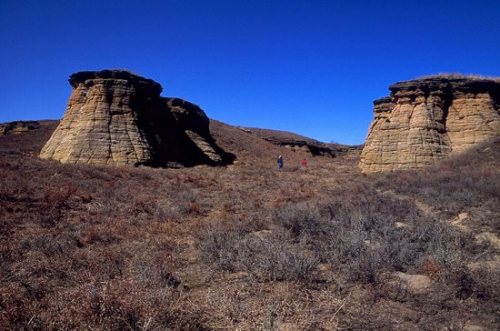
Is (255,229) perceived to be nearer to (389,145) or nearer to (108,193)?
(108,193)

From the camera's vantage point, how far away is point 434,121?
23.4 m

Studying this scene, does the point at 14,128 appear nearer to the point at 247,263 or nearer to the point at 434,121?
the point at 434,121

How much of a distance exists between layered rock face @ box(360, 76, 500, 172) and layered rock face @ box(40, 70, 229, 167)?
53.4ft

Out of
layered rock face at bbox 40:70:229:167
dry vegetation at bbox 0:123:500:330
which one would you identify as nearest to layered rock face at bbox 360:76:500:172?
dry vegetation at bbox 0:123:500:330

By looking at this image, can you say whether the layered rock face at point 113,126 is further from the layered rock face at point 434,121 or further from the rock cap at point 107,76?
the layered rock face at point 434,121

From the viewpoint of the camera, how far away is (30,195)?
11.6m

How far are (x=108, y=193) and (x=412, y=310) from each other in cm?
1182

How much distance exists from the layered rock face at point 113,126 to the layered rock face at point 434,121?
16283mm

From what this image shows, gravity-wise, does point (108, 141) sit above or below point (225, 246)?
above

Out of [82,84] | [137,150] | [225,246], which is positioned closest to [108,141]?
[137,150]

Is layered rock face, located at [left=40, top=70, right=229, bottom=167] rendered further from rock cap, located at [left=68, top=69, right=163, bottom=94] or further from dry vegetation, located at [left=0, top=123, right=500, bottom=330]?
dry vegetation, located at [left=0, top=123, right=500, bottom=330]

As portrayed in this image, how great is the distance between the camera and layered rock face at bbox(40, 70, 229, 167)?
23312 millimetres

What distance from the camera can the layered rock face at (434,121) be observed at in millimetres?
22422

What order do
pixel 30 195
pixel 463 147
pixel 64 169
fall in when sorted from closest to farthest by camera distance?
pixel 30 195 → pixel 64 169 → pixel 463 147
